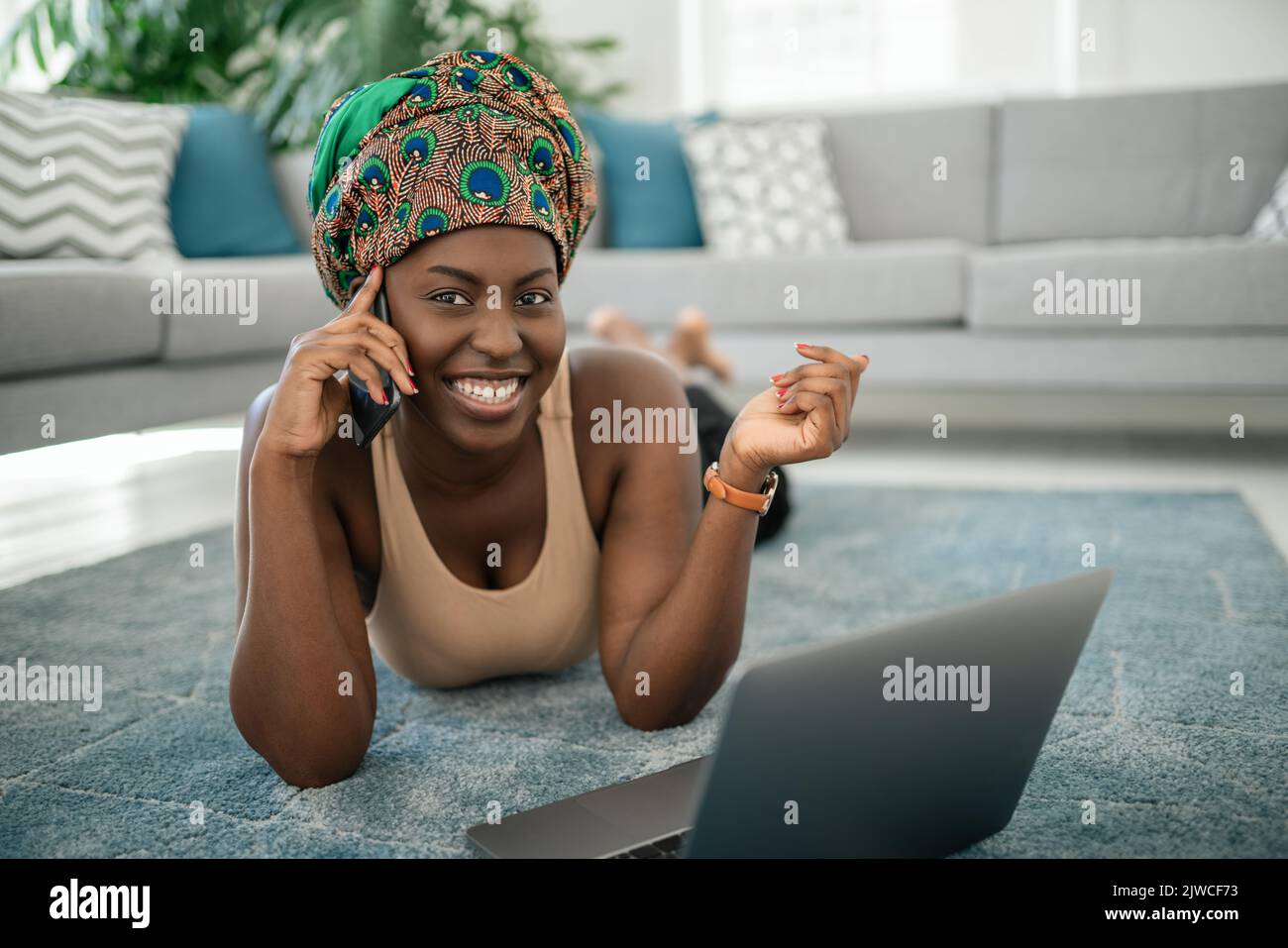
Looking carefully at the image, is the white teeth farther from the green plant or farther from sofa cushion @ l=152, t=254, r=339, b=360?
the green plant

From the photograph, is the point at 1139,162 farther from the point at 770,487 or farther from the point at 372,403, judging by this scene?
the point at 372,403

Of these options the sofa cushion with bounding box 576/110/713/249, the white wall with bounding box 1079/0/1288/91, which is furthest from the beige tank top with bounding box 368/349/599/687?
the white wall with bounding box 1079/0/1288/91

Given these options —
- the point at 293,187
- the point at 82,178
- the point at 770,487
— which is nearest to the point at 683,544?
the point at 770,487

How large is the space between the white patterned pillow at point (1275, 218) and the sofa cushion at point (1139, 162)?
0.19m

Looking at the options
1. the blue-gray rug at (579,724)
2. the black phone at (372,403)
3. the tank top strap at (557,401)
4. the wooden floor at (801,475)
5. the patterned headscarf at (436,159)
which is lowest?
the wooden floor at (801,475)

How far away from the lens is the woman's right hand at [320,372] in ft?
3.46

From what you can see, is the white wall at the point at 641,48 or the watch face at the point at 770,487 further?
the white wall at the point at 641,48

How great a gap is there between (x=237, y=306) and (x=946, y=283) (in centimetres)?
184

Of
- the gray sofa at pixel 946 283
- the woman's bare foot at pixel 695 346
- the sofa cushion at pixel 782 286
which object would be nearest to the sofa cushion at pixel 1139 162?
the gray sofa at pixel 946 283

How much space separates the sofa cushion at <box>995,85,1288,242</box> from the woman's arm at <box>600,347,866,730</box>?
9.15ft

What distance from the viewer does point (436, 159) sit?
3.58ft

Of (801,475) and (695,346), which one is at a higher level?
(695,346)

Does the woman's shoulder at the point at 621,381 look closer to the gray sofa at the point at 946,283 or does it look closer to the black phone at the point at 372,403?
the black phone at the point at 372,403
